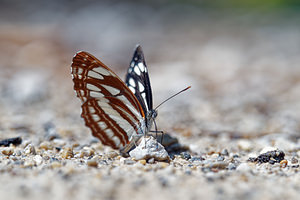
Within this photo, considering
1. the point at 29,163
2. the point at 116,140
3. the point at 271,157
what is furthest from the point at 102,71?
the point at 271,157

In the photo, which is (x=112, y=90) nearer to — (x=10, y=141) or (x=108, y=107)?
(x=108, y=107)

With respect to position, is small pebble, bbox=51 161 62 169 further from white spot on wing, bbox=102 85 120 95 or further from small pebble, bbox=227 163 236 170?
small pebble, bbox=227 163 236 170

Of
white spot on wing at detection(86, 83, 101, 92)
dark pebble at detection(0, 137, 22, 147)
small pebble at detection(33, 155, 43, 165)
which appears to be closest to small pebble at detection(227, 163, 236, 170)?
white spot on wing at detection(86, 83, 101, 92)

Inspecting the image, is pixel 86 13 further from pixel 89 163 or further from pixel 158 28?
pixel 89 163

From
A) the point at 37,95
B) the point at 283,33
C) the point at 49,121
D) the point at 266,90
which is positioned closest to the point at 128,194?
the point at 49,121

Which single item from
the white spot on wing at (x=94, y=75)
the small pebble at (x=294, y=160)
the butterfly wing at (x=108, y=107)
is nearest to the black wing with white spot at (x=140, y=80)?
the butterfly wing at (x=108, y=107)
